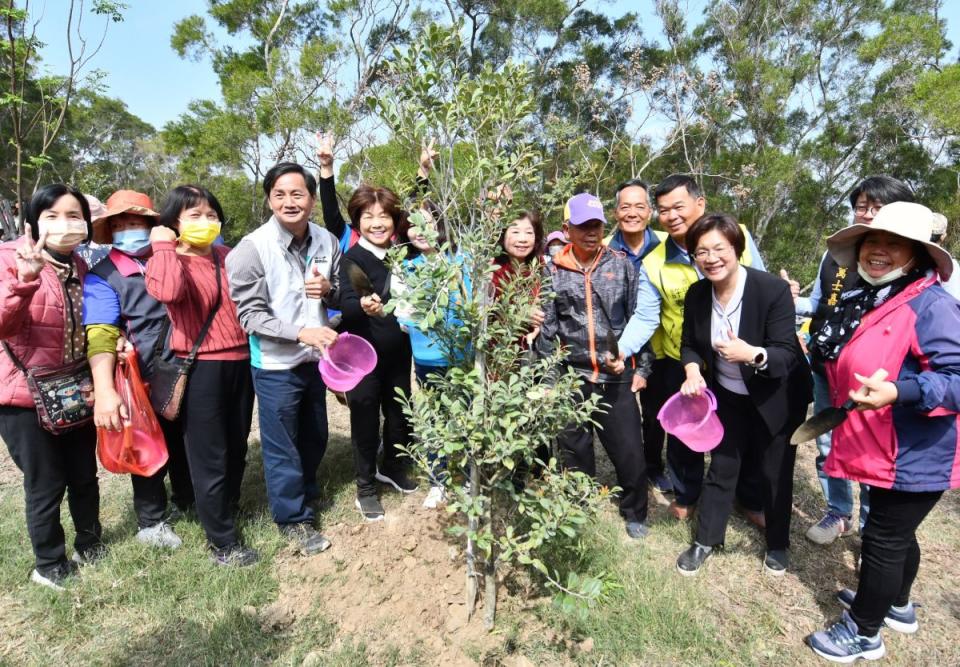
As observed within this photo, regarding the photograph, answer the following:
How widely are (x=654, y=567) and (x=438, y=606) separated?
1207mm

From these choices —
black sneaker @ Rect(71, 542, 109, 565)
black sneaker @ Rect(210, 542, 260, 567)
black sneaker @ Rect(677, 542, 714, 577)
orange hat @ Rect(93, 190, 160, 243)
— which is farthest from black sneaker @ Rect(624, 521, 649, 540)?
orange hat @ Rect(93, 190, 160, 243)

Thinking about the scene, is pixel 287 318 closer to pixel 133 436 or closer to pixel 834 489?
pixel 133 436

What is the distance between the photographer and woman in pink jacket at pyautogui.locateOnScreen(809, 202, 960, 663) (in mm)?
1830

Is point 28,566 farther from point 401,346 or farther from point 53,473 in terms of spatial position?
point 401,346

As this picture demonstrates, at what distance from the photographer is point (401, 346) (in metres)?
3.21

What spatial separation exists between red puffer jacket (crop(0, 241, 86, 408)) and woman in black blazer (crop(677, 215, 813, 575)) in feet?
10.3

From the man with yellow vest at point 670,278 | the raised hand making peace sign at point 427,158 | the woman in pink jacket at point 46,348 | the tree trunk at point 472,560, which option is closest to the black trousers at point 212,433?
the woman in pink jacket at point 46,348

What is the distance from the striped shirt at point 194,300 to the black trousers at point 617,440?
6.42ft

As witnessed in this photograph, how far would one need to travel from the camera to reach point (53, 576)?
263cm

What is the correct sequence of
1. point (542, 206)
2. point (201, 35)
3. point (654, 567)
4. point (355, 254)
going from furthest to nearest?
point (201, 35) → point (355, 254) → point (654, 567) → point (542, 206)

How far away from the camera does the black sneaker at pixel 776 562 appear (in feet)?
9.17

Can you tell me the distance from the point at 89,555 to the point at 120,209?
1975 mm

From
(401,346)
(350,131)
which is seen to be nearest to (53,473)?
(401,346)

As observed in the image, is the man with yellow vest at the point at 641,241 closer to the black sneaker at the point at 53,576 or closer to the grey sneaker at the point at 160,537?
the grey sneaker at the point at 160,537
